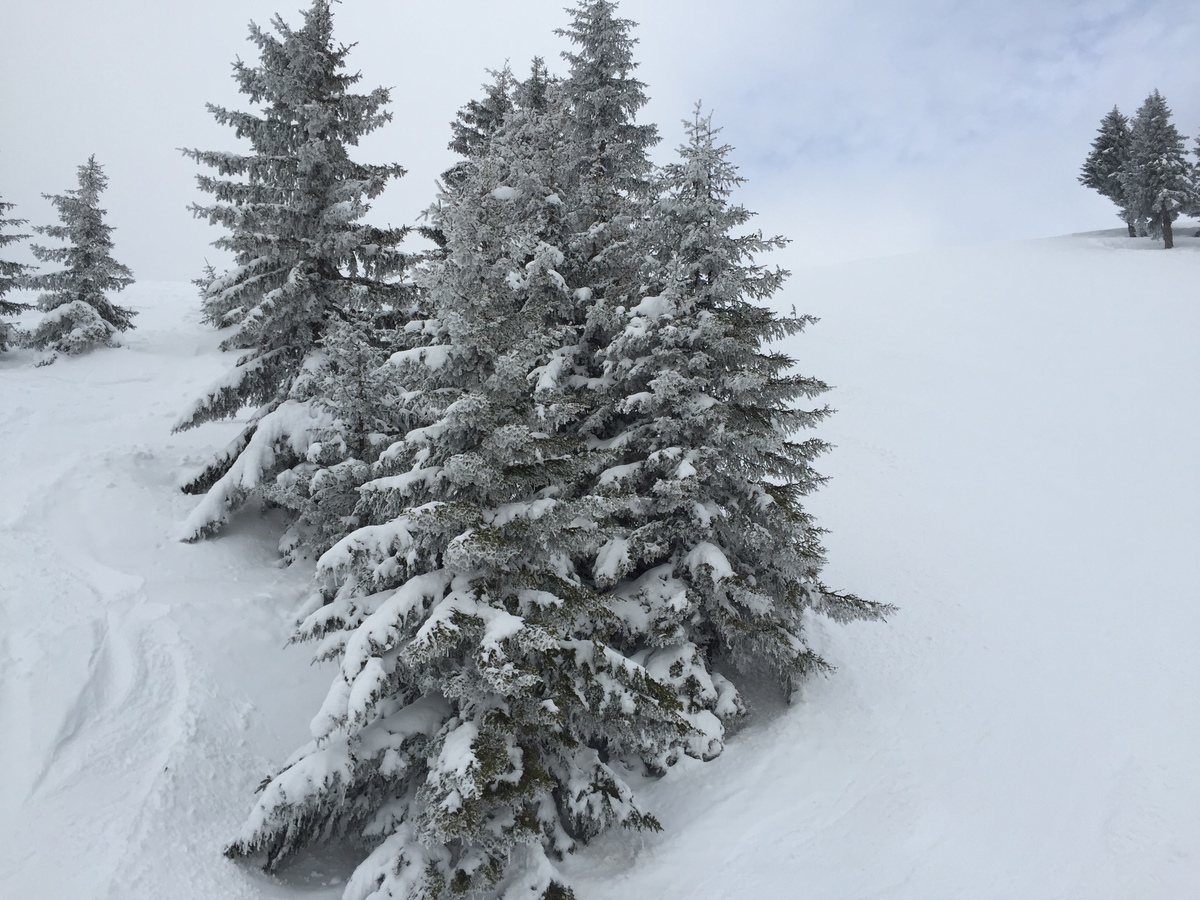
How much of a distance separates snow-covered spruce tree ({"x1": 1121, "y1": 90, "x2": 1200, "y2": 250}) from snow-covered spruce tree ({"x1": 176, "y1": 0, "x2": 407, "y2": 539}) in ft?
172

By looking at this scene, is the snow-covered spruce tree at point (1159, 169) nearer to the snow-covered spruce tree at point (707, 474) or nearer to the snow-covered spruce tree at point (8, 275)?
the snow-covered spruce tree at point (707, 474)

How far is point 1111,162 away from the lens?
4925cm

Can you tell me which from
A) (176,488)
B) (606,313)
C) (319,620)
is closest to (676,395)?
(606,313)

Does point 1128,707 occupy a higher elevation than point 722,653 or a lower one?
lower

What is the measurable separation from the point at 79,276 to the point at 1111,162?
2665 inches

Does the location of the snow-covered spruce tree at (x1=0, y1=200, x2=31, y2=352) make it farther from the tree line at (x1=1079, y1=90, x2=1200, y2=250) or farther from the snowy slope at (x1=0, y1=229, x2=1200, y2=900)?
the tree line at (x1=1079, y1=90, x2=1200, y2=250)

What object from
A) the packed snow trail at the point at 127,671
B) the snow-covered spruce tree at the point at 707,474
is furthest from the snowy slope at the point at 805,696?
the snow-covered spruce tree at the point at 707,474

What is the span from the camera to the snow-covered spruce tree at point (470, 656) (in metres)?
7.04

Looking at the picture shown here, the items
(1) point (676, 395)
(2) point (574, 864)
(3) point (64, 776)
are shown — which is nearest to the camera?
(3) point (64, 776)

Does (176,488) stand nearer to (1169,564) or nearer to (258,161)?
(258,161)

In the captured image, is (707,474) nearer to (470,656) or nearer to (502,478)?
(502,478)

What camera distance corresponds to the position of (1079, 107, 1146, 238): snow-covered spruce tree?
48.1 metres

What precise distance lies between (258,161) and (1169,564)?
23.7 metres

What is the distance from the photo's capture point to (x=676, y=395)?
404 inches
